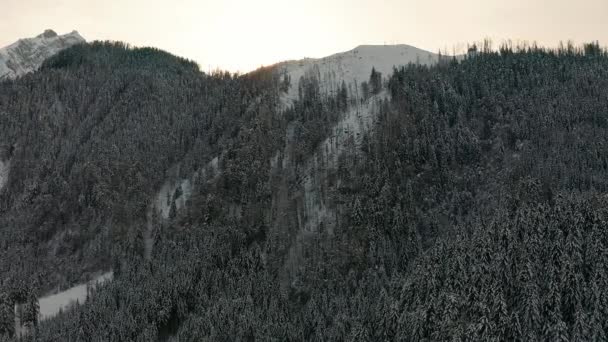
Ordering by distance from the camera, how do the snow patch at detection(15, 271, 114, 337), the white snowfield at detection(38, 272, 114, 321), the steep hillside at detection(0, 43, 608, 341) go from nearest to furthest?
1. the steep hillside at detection(0, 43, 608, 341)
2. the snow patch at detection(15, 271, 114, 337)
3. the white snowfield at detection(38, 272, 114, 321)

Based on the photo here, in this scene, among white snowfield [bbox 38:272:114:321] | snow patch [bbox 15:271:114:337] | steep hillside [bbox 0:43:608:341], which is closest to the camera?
steep hillside [bbox 0:43:608:341]

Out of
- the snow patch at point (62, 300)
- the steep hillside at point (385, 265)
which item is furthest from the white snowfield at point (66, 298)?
the steep hillside at point (385, 265)

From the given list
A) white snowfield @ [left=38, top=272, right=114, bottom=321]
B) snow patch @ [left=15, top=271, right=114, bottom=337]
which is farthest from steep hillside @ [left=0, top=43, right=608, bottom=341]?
white snowfield @ [left=38, top=272, right=114, bottom=321]

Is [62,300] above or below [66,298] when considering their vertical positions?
below

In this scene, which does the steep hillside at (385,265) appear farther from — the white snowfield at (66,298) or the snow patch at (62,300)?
the white snowfield at (66,298)

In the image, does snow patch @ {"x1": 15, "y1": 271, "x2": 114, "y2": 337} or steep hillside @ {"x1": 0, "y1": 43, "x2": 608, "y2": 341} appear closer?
steep hillside @ {"x1": 0, "y1": 43, "x2": 608, "y2": 341}

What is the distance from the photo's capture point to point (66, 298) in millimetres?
180250

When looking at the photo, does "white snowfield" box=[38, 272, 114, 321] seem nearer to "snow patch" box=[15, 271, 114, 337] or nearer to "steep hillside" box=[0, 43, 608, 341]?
"snow patch" box=[15, 271, 114, 337]

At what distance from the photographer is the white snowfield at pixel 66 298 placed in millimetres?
171875

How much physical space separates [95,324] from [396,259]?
89827 mm

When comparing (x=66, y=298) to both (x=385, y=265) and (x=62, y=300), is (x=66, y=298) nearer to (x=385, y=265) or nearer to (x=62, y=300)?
(x=62, y=300)

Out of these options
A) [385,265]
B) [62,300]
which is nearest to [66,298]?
[62,300]

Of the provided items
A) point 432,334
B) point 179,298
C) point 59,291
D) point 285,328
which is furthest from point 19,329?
point 432,334

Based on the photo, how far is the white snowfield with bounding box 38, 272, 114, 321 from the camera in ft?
564
